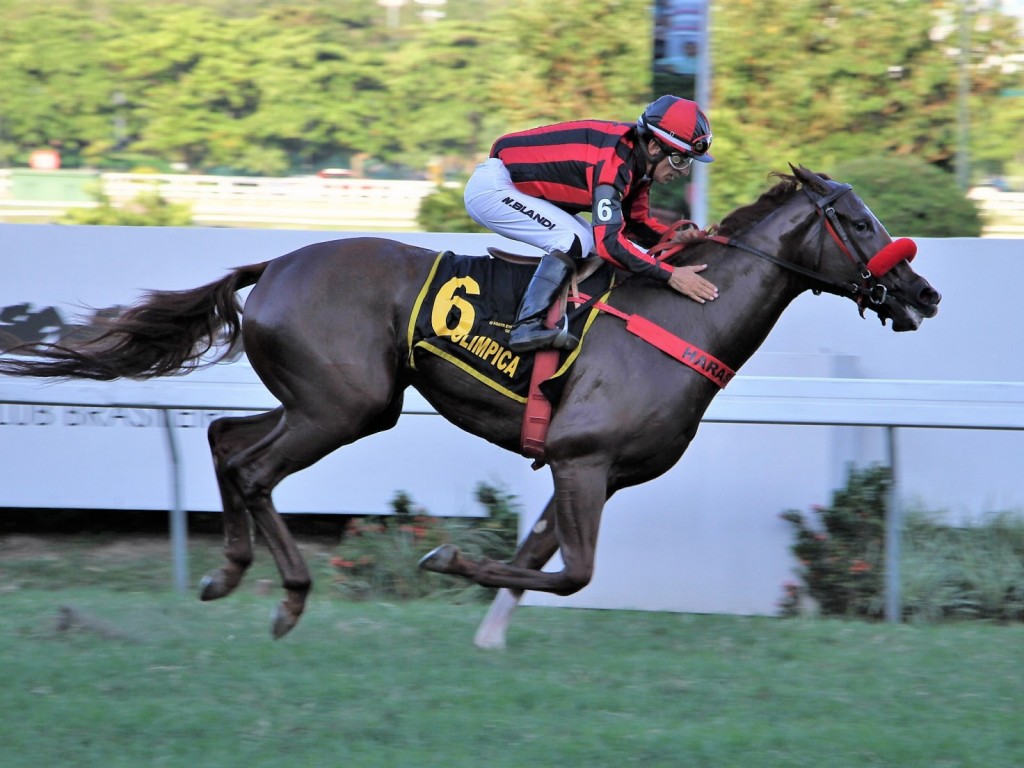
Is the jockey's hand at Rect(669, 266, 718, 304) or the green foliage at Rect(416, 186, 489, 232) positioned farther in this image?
the green foliage at Rect(416, 186, 489, 232)

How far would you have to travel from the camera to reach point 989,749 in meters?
3.53

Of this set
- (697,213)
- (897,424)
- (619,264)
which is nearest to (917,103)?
(697,213)

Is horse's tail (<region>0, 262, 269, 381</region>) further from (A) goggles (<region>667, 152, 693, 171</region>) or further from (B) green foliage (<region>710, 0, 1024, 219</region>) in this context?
(B) green foliage (<region>710, 0, 1024, 219</region>)

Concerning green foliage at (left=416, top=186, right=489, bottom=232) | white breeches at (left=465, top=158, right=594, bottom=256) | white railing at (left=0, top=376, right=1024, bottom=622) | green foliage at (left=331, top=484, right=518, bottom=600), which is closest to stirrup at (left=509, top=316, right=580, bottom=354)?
white breeches at (left=465, top=158, right=594, bottom=256)

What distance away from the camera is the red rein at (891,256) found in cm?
434

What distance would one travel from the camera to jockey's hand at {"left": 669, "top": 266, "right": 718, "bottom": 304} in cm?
448

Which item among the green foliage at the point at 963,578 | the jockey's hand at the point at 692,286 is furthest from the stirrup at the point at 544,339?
the green foliage at the point at 963,578

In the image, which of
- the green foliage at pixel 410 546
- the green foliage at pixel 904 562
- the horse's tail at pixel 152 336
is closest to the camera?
the horse's tail at pixel 152 336

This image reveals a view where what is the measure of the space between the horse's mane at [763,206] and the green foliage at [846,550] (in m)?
1.42

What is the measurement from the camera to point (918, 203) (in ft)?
24.2

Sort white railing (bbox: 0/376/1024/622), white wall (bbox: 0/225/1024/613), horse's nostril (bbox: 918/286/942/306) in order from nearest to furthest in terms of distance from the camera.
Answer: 1. horse's nostril (bbox: 918/286/942/306)
2. white railing (bbox: 0/376/1024/622)
3. white wall (bbox: 0/225/1024/613)

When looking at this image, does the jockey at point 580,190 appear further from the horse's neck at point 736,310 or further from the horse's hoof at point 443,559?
the horse's hoof at point 443,559

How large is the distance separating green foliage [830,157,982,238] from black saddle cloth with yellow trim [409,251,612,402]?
348cm

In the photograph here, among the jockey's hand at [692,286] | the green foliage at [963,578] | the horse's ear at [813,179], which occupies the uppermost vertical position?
the horse's ear at [813,179]
